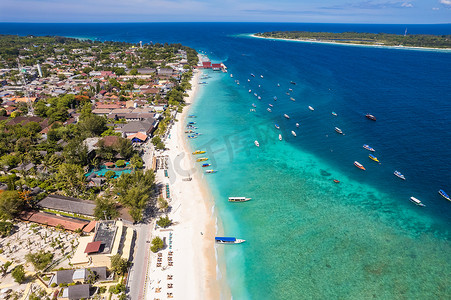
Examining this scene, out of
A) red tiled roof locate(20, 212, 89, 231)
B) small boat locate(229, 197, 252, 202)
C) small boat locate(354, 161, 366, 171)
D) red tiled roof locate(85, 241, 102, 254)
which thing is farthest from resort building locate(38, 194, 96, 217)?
small boat locate(354, 161, 366, 171)

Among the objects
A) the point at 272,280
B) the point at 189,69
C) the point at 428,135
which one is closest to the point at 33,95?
the point at 189,69

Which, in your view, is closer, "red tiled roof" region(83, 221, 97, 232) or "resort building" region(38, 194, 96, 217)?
"red tiled roof" region(83, 221, 97, 232)

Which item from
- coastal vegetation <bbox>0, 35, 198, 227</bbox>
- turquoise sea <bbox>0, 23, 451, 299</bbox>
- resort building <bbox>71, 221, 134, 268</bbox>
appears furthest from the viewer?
coastal vegetation <bbox>0, 35, 198, 227</bbox>

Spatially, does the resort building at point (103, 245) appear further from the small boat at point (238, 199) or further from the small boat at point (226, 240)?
the small boat at point (238, 199)

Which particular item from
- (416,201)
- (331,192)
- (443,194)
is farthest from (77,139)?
(443,194)

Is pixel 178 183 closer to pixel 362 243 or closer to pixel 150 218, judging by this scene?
pixel 150 218

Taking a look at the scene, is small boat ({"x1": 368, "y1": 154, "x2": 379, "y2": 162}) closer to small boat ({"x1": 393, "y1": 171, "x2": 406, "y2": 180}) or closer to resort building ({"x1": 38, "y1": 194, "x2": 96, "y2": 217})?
small boat ({"x1": 393, "y1": 171, "x2": 406, "y2": 180})

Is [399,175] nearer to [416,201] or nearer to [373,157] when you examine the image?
[373,157]
